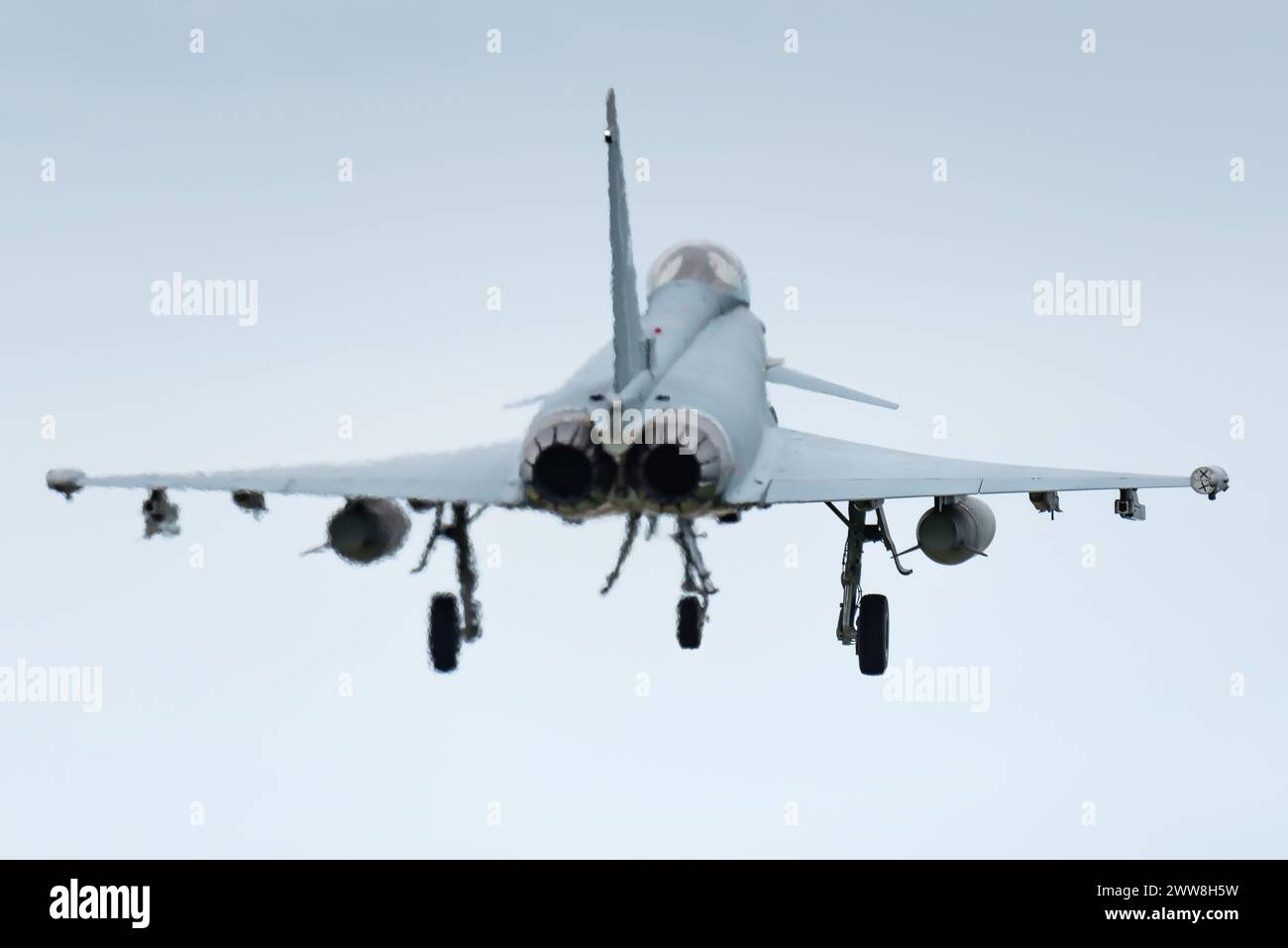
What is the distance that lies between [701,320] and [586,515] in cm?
663

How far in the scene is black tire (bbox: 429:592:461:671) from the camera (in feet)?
83.1

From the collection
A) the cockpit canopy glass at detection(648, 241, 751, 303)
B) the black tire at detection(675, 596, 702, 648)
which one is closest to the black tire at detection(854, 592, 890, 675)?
the black tire at detection(675, 596, 702, 648)

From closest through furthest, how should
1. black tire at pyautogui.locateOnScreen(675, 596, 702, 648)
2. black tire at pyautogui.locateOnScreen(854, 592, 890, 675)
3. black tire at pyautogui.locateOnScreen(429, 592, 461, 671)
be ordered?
black tire at pyautogui.locateOnScreen(429, 592, 461, 671) < black tire at pyautogui.locateOnScreen(854, 592, 890, 675) < black tire at pyautogui.locateOnScreen(675, 596, 702, 648)

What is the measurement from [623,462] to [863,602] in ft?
16.1

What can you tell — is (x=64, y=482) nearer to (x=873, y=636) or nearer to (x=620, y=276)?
(x=620, y=276)

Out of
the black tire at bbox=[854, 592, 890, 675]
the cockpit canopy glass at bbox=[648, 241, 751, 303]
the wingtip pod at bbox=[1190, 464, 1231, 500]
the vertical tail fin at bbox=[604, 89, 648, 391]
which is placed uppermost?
the cockpit canopy glass at bbox=[648, 241, 751, 303]

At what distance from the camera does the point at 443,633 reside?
25.3 m

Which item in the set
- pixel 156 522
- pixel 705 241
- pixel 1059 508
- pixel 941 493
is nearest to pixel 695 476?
pixel 941 493

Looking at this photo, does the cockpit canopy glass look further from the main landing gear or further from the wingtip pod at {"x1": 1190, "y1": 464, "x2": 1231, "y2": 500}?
the wingtip pod at {"x1": 1190, "y1": 464, "x2": 1231, "y2": 500}

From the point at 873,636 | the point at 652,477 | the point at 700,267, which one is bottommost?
the point at 873,636

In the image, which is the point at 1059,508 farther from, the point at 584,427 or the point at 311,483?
the point at 311,483

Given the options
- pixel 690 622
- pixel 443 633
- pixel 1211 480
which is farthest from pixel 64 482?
pixel 1211 480

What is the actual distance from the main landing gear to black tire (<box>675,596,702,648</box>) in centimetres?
258

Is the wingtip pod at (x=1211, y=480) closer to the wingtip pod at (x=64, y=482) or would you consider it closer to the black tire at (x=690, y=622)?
the black tire at (x=690, y=622)
